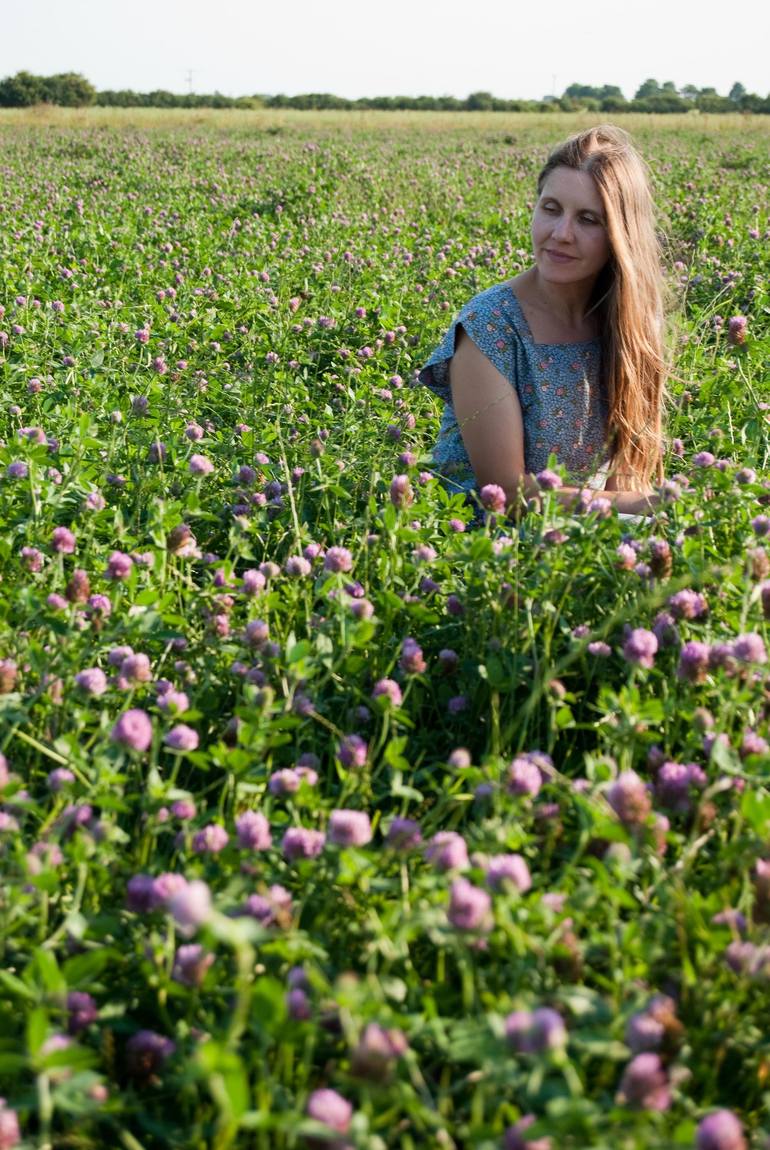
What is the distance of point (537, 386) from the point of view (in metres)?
3.45

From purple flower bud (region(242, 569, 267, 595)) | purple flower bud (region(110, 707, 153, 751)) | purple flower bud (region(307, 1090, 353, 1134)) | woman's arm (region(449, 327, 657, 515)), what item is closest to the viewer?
purple flower bud (region(307, 1090, 353, 1134))

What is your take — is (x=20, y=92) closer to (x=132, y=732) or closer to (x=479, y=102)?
(x=479, y=102)

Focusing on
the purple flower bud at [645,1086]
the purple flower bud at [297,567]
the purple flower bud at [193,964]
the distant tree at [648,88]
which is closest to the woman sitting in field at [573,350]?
the purple flower bud at [297,567]

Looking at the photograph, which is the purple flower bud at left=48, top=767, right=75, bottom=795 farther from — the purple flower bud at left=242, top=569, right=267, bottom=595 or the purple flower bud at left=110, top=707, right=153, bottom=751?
the purple flower bud at left=242, top=569, right=267, bottom=595

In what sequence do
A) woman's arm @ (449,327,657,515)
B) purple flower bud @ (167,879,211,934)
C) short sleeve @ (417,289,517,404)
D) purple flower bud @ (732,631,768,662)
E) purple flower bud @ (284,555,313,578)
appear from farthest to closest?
1. short sleeve @ (417,289,517,404)
2. woman's arm @ (449,327,657,515)
3. purple flower bud @ (284,555,313,578)
4. purple flower bud @ (732,631,768,662)
5. purple flower bud @ (167,879,211,934)

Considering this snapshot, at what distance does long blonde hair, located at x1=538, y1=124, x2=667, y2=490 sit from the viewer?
3346 millimetres

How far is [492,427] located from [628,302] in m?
0.57

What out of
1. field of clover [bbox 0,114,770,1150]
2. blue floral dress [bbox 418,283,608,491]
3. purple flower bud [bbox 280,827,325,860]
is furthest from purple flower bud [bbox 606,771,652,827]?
blue floral dress [bbox 418,283,608,491]

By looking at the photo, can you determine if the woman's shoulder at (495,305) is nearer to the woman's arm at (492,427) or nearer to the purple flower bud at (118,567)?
the woman's arm at (492,427)

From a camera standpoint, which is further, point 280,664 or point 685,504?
point 685,504

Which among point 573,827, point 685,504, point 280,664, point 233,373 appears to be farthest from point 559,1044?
point 233,373

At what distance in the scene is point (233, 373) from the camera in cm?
445

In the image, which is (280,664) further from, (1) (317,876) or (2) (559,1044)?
(2) (559,1044)

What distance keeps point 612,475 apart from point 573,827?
6.16ft
